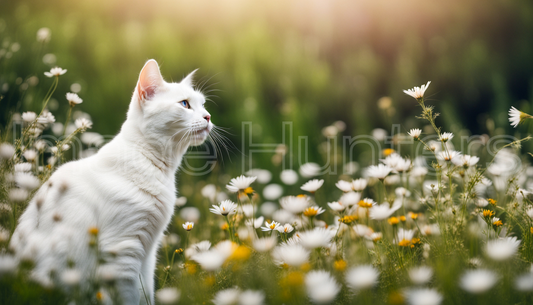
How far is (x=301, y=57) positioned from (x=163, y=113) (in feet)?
7.78

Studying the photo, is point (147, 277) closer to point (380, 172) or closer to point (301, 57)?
point (380, 172)

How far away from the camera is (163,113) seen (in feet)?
3.97

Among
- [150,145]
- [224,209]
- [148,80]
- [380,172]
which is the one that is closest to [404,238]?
[380,172]

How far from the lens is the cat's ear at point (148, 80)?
1195mm

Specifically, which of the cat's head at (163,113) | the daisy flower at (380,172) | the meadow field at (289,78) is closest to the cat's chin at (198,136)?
the cat's head at (163,113)

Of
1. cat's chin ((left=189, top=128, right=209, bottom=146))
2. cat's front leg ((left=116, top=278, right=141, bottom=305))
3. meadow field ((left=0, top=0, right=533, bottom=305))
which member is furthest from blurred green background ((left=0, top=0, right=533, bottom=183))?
cat's front leg ((left=116, top=278, right=141, bottom=305))

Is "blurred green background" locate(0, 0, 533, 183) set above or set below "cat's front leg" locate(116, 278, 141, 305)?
above

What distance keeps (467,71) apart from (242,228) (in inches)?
112

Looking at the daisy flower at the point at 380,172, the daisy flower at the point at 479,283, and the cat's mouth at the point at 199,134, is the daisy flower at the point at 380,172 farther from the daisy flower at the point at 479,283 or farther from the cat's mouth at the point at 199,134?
the cat's mouth at the point at 199,134

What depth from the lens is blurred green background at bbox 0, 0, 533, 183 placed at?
9.52 feet

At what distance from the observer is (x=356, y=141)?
281cm

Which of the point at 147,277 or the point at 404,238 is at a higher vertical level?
the point at 404,238

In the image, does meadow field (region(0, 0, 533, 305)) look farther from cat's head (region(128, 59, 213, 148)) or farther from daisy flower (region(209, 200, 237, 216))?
daisy flower (region(209, 200, 237, 216))

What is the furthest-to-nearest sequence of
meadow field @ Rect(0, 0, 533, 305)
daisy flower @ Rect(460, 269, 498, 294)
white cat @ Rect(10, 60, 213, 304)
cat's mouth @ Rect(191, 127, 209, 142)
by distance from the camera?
1. meadow field @ Rect(0, 0, 533, 305)
2. cat's mouth @ Rect(191, 127, 209, 142)
3. white cat @ Rect(10, 60, 213, 304)
4. daisy flower @ Rect(460, 269, 498, 294)
